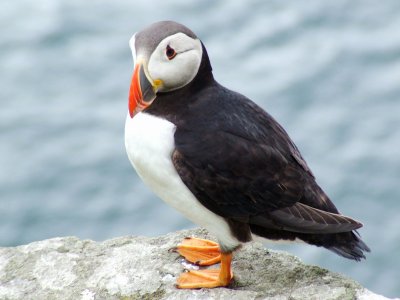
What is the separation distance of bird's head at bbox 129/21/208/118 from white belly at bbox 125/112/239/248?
95mm

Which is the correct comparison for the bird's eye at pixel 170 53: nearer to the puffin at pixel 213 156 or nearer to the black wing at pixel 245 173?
the puffin at pixel 213 156

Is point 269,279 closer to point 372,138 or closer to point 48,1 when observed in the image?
point 372,138

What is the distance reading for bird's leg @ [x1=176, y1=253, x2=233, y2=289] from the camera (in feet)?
16.6

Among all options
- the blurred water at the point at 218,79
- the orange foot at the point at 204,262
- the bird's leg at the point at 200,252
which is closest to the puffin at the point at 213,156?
the orange foot at the point at 204,262

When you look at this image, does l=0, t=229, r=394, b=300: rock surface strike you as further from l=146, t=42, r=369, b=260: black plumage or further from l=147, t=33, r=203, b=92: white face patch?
l=147, t=33, r=203, b=92: white face patch

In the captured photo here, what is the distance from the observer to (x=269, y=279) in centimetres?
515

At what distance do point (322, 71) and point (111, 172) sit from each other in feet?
8.12

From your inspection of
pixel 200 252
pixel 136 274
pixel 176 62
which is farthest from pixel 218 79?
pixel 176 62

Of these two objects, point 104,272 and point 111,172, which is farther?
point 111,172

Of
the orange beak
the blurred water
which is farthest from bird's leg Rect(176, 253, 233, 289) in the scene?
the blurred water

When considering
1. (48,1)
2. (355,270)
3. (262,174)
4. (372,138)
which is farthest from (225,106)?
(48,1)

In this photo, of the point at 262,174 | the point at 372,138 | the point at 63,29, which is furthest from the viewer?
the point at 63,29

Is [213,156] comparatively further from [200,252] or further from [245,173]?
[200,252]

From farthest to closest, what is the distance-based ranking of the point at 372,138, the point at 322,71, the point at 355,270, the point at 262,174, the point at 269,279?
1. the point at 322,71
2. the point at 372,138
3. the point at 355,270
4. the point at 269,279
5. the point at 262,174
